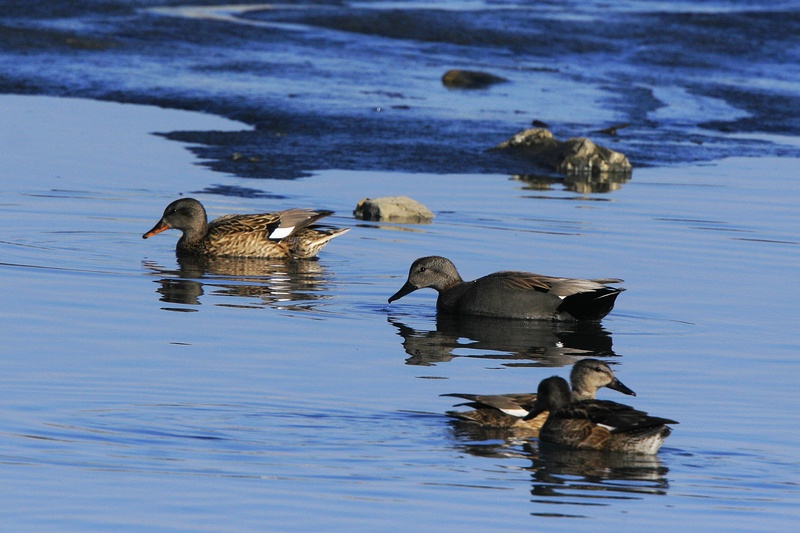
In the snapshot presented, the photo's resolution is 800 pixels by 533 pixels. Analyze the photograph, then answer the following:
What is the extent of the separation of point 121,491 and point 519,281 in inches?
196

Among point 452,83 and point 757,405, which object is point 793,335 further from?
point 452,83

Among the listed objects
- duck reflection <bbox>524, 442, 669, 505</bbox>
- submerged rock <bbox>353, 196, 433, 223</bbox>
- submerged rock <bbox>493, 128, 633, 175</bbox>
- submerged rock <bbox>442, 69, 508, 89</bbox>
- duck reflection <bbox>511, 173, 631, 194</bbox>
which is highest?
submerged rock <bbox>442, 69, 508, 89</bbox>

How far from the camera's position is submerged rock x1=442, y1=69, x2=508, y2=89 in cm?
2423

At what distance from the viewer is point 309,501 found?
6.66 m

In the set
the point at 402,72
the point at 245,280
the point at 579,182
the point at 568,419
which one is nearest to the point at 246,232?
the point at 245,280

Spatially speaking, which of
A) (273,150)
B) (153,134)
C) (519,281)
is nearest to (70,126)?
(153,134)

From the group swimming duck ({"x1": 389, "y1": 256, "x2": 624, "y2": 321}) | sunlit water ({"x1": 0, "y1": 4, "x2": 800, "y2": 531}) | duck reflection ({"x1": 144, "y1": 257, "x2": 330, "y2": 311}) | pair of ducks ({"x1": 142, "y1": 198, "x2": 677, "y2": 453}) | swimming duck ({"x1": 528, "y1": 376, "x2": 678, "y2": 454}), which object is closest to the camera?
sunlit water ({"x1": 0, "y1": 4, "x2": 800, "y2": 531})

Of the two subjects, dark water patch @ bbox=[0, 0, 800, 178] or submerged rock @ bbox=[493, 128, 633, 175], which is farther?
dark water patch @ bbox=[0, 0, 800, 178]

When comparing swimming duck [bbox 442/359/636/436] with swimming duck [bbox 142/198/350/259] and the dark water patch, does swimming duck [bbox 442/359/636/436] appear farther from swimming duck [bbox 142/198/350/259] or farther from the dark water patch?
the dark water patch

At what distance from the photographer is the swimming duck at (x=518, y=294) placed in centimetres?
1094

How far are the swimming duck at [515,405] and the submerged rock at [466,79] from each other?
15.9 m

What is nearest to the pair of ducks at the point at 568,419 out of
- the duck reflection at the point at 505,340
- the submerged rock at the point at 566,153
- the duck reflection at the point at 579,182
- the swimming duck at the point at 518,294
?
the duck reflection at the point at 505,340

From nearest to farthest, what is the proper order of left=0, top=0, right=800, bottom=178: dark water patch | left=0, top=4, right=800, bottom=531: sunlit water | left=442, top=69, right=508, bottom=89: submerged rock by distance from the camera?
left=0, top=4, right=800, bottom=531: sunlit water → left=0, top=0, right=800, bottom=178: dark water patch → left=442, top=69, right=508, bottom=89: submerged rock

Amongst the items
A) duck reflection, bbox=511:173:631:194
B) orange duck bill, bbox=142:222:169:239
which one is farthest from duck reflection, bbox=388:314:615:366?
duck reflection, bbox=511:173:631:194
